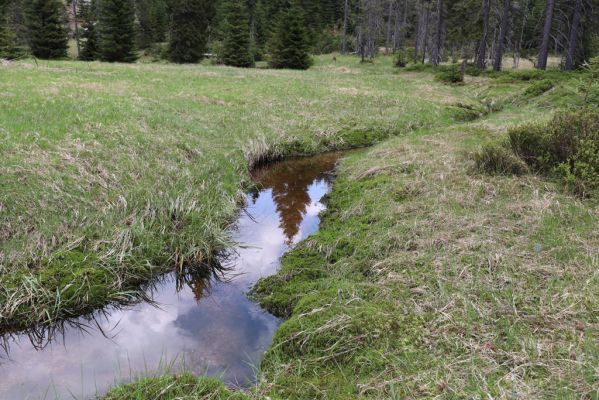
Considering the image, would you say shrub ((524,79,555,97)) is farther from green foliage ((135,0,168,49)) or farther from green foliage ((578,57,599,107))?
green foliage ((135,0,168,49))

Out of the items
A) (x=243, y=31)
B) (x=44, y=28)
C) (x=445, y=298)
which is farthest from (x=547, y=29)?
(x=44, y=28)

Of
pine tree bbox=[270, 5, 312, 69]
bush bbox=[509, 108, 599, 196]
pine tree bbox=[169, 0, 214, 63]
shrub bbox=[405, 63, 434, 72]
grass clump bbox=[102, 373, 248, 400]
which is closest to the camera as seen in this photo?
grass clump bbox=[102, 373, 248, 400]

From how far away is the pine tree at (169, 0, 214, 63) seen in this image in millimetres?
52844

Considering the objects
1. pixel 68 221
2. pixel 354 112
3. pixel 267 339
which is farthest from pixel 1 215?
pixel 354 112

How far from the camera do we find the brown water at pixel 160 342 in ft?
18.3

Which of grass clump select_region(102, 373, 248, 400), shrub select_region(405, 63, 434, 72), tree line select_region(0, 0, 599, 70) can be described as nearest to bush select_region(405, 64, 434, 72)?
shrub select_region(405, 63, 434, 72)

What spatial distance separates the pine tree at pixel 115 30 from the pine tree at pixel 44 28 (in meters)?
4.54

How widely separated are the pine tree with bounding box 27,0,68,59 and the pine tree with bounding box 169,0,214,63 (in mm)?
11919

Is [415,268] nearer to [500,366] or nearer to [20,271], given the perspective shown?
[500,366]

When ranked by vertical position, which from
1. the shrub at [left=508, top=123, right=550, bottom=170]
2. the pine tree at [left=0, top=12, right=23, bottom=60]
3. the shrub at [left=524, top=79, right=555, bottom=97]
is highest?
the pine tree at [left=0, top=12, right=23, bottom=60]

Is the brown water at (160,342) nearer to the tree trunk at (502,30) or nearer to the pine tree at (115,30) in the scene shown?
the tree trunk at (502,30)

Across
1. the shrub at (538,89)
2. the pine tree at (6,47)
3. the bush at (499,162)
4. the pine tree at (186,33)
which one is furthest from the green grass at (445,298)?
the pine tree at (186,33)

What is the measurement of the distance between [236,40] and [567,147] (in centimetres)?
4337

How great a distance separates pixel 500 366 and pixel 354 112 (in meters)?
18.1
